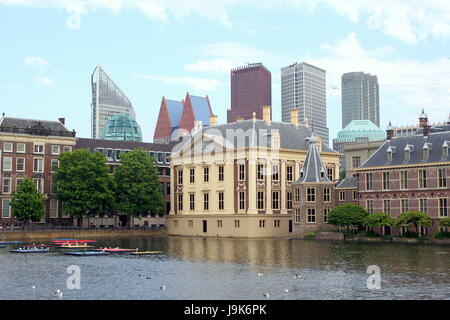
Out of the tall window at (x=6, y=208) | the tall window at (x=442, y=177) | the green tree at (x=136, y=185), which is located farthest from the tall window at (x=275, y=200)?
the tall window at (x=6, y=208)

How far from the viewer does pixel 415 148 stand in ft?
323

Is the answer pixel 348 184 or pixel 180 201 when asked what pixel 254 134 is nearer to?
pixel 348 184

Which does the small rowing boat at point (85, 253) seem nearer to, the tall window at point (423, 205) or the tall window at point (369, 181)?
the tall window at point (369, 181)

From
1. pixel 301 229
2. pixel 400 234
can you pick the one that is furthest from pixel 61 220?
pixel 400 234

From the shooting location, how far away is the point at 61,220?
12788cm

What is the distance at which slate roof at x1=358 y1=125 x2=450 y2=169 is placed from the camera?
312 feet

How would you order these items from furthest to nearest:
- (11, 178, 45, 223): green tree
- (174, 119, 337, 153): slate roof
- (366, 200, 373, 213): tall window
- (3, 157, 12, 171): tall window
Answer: (3, 157, 12, 171): tall window
(174, 119, 337, 153): slate roof
(11, 178, 45, 223): green tree
(366, 200, 373, 213): tall window

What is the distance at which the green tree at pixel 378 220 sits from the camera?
95.1m

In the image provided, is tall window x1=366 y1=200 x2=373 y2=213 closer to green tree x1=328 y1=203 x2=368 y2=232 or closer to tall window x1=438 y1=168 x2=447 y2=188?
green tree x1=328 y1=203 x2=368 y2=232

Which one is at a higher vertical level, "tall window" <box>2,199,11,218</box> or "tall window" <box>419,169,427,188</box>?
"tall window" <box>419,169,427,188</box>

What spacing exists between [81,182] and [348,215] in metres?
46.1

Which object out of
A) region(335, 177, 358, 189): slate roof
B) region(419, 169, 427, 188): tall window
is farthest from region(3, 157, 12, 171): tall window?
region(419, 169, 427, 188): tall window

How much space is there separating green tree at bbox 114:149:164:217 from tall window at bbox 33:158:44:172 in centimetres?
1304
